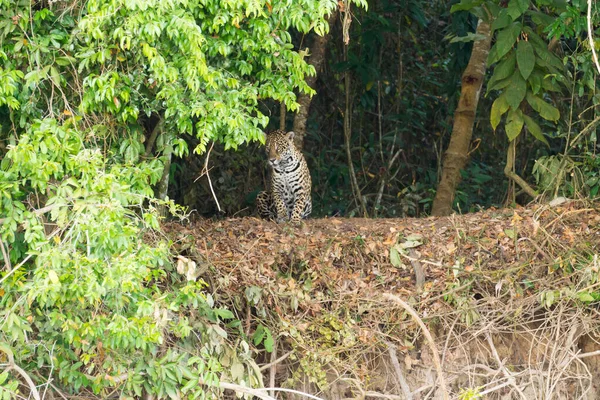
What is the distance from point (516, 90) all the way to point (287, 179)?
246 cm

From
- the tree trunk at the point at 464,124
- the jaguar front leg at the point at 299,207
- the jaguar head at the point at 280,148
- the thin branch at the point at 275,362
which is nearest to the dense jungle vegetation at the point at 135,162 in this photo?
the thin branch at the point at 275,362

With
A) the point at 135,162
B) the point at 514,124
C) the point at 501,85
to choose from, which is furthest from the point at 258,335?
the point at 501,85

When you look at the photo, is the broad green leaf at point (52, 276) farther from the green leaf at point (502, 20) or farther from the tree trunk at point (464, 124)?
the tree trunk at point (464, 124)

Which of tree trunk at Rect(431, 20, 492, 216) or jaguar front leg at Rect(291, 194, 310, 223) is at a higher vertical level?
tree trunk at Rect(431, 20, 492, 216)

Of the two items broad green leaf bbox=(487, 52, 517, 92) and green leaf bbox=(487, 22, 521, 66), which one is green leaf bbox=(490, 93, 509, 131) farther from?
green leaf bbox=(487, 22, 521, 66)

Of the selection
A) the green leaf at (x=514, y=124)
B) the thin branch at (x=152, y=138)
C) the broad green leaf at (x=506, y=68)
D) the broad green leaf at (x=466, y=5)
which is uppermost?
the broad green leaf at (x=466, y=5)

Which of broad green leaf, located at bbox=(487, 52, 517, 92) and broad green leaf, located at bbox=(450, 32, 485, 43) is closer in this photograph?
broad green leaf, located at bbox=(487, 52, 517, 92)

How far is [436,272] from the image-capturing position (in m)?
7.71

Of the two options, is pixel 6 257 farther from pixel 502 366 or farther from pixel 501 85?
pixel 501 85

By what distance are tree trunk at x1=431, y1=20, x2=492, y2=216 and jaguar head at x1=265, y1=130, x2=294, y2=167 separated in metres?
1.54

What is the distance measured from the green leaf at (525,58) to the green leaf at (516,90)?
13 centimetres

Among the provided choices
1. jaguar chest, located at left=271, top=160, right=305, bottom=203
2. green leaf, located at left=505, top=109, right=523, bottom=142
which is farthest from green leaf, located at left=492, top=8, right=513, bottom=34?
jaguar chest, located at left=271, top=160, right=305, bottom=203

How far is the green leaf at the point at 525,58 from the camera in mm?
8516

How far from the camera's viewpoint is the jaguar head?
9.75 m
